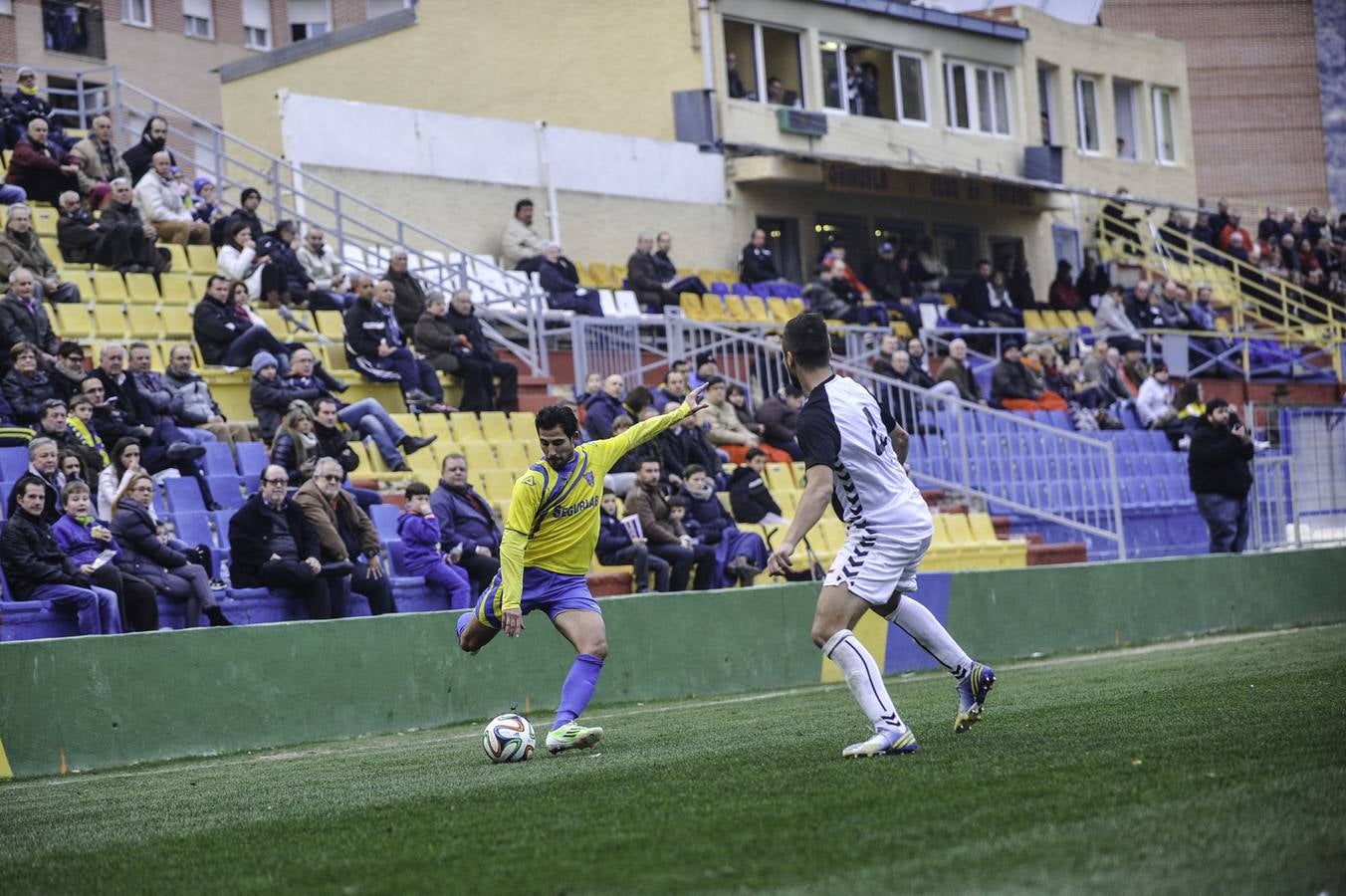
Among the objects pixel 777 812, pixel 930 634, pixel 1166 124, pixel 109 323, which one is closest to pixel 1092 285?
pixel 1166 124

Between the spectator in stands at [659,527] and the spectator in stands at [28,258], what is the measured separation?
6001 millimetres

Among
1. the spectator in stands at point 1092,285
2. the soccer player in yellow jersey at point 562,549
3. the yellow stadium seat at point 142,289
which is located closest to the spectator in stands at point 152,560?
the soccer player in yellow jersey at point 562,549

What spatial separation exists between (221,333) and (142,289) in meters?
1.57

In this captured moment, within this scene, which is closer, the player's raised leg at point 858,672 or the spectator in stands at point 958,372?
the player's raised leg at point 858,672

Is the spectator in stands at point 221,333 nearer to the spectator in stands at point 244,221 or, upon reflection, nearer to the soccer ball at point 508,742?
the spectator in stands at point 244,221

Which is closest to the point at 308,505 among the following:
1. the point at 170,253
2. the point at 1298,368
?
the point at 170,253

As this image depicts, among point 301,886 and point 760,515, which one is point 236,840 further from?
point 760,515

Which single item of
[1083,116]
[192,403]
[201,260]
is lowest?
[192,403]

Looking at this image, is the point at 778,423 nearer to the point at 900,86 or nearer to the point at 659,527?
the point at 659,527

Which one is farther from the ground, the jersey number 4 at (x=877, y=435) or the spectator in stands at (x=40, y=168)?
the spectator in stands at (x=40, y=168)

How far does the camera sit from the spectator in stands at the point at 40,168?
20.5 meters

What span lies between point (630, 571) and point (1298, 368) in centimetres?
2206

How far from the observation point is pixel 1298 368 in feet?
116

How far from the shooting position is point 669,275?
2767 centimetres
